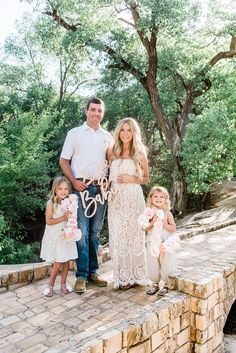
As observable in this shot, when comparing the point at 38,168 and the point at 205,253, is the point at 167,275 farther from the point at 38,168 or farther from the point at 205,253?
the point at 38,168

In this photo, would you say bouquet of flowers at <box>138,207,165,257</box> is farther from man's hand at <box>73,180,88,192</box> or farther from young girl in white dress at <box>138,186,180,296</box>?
man's hand at <box>73,180,88,192</box>

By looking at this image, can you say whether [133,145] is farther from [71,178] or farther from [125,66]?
[125,66]

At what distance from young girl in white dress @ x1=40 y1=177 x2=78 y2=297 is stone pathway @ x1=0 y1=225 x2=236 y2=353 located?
269 mm

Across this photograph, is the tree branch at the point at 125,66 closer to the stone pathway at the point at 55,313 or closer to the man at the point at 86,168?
the man at the point at 86,168

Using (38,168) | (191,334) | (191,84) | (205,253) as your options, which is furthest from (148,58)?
(191,334)

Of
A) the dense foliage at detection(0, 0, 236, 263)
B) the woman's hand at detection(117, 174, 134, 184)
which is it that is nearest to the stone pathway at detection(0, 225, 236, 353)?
the woman's hand at detection(117, 174, 134, 184)

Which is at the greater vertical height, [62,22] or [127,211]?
[62,22]

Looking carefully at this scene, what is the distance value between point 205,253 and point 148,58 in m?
7.84

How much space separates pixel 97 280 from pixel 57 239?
72 centimetres

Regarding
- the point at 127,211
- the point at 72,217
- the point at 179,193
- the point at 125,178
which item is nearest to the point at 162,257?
the point at 127,211

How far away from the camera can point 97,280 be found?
14.2 ft

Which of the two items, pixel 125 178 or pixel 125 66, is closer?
pixel 125 178

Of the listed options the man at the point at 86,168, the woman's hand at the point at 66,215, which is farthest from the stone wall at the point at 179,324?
the woman's hand at the point at 66,215

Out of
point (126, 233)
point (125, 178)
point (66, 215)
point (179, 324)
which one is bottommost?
point (179, 324)
